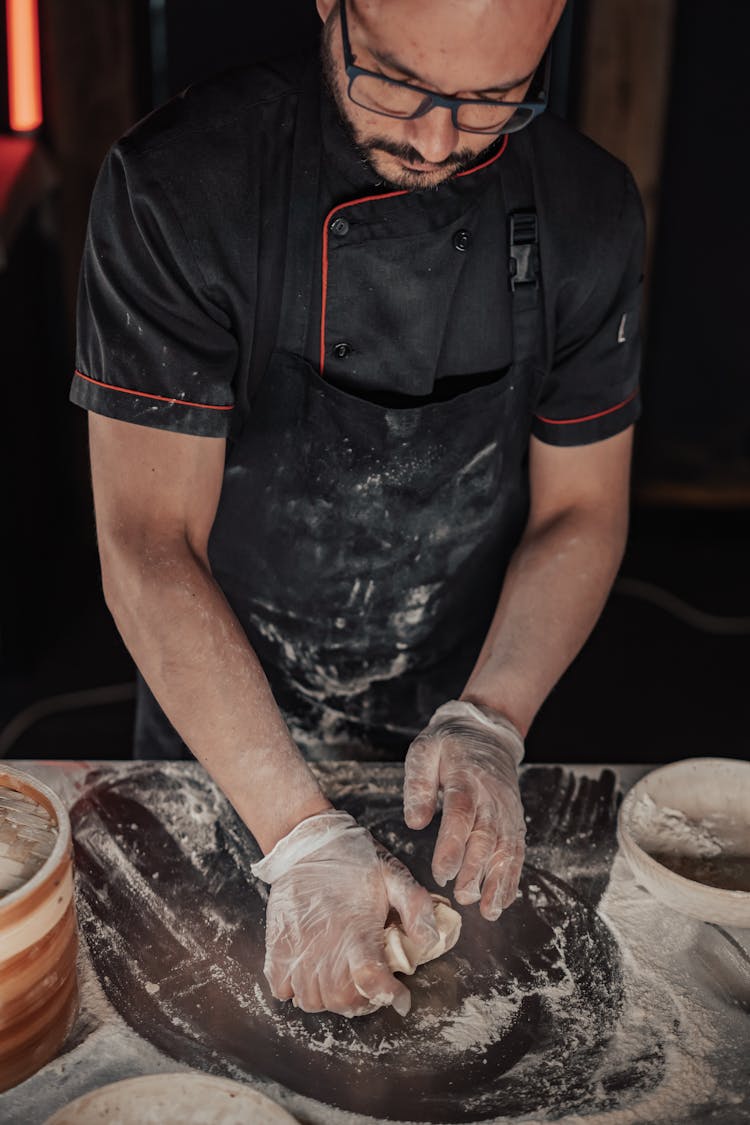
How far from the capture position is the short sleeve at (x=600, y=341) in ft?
6.40

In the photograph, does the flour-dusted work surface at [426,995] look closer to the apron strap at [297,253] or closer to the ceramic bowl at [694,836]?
the ceramic bowl at [694,836]

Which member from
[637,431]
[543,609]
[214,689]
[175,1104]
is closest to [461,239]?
[543,609]

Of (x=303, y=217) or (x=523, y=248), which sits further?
(x=523, y=248)

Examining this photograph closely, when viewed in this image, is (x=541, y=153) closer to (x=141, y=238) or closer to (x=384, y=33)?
(x=384, y=33)

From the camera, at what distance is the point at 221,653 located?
171 centimetres

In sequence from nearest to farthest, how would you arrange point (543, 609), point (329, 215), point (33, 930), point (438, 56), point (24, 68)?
point (33, 930) → point (438, 56) → point (329, 215) → point (543, 609) → point (24, 68)

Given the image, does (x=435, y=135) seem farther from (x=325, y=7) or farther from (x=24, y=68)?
(x=24, y=68)

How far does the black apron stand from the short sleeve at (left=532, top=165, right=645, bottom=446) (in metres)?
0.06

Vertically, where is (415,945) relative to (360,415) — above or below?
below

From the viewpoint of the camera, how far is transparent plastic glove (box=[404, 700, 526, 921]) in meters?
1.63

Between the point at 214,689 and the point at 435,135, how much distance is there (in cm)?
80

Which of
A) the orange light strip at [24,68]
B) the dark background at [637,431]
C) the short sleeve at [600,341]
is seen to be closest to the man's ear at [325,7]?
the short sleeve at [600,341]

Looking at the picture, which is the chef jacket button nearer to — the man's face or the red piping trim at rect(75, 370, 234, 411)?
the man's face

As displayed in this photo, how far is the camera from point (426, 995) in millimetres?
1562
